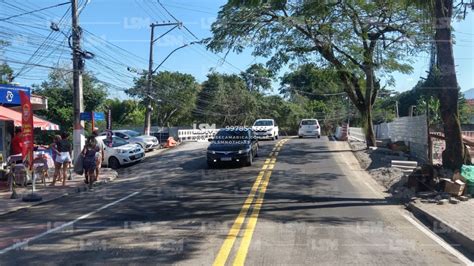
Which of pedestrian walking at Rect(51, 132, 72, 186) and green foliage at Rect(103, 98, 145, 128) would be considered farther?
green foliage at Rect(103, 98, 145, 128)

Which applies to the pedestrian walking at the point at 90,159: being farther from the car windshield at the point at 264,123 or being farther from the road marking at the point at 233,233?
the car windshield at the point at 264,123

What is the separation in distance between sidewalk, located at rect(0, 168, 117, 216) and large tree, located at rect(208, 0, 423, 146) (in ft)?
34.1

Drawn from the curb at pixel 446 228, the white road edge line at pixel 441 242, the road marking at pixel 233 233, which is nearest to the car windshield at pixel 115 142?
the road marking at pixel 233 233

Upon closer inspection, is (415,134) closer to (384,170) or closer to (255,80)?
(384,170)

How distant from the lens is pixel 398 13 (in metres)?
25.9

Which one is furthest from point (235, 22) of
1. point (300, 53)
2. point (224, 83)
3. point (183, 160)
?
point (224, 83)

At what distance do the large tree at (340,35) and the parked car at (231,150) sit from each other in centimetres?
636

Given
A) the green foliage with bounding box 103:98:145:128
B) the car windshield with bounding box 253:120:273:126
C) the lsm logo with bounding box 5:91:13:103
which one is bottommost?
the car windshield with bounding box 253:120:273:126

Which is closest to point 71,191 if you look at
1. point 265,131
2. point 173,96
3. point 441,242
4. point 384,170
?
point 384,170

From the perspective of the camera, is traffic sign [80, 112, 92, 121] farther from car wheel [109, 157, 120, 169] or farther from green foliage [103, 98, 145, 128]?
green foliage [103, 98, 145, 128]

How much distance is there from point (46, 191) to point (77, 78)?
685 cm

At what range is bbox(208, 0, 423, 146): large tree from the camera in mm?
25000

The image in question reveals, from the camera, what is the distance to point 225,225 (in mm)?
9773

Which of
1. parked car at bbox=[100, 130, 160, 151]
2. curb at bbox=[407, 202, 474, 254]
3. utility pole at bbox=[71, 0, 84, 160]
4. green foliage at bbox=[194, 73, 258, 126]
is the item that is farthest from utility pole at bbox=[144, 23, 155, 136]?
green foliage at bbox=[194, 73, 258, 126]
